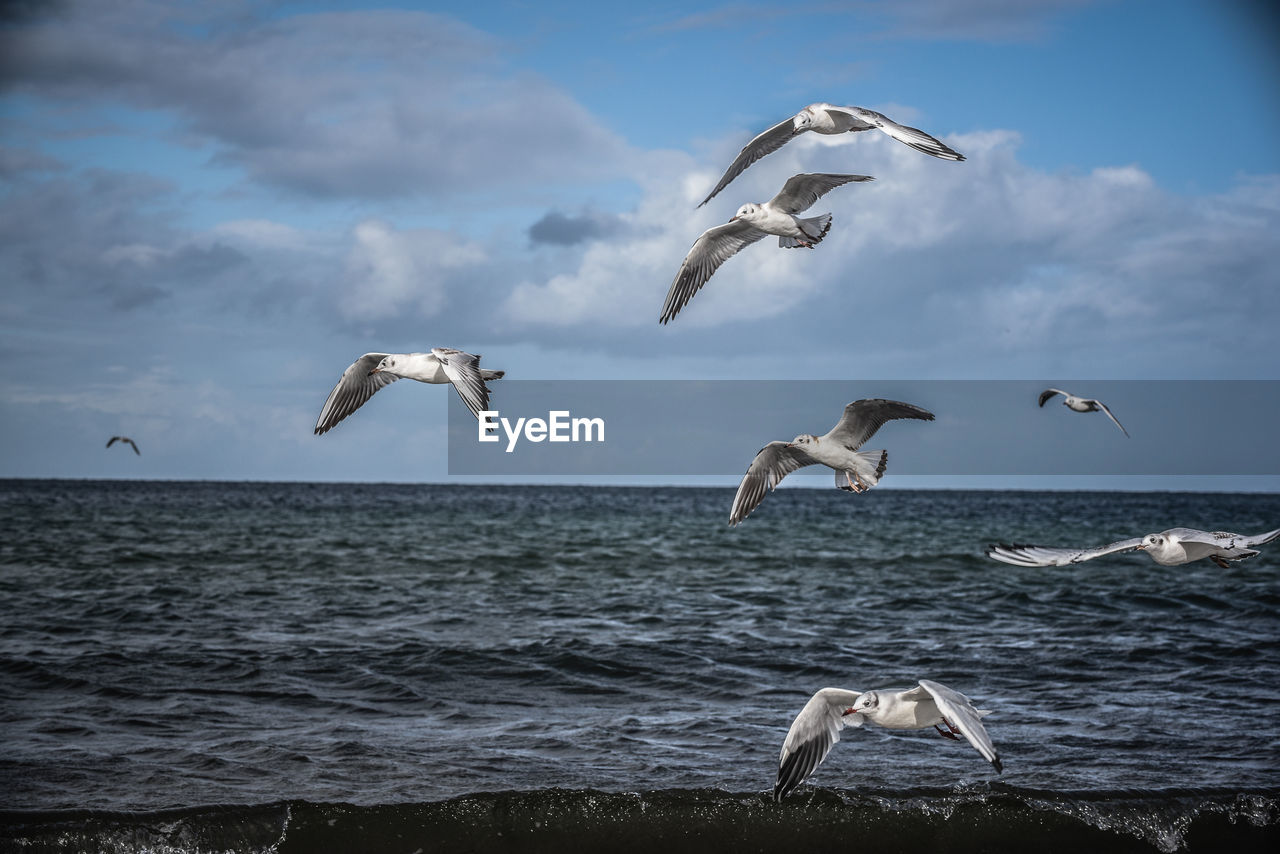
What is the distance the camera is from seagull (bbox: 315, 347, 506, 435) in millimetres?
6766

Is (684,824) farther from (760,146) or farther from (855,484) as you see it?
(760,146)

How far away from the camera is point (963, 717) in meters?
5.29

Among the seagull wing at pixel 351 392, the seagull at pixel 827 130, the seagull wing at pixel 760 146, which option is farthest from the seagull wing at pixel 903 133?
the seagull wing at pixel 351 392

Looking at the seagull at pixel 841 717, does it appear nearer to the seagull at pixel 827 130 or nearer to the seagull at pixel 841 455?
the seagull at pixel 841 455

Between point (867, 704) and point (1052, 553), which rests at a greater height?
point (1052, 553)

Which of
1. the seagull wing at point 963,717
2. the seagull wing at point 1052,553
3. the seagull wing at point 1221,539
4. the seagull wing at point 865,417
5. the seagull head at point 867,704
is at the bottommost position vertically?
the seagull head at point 867,704

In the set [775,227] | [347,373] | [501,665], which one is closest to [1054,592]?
[501,665]

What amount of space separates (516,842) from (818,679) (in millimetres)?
5324

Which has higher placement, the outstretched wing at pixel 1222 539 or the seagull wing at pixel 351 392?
the seagull wing at pixel 351 392

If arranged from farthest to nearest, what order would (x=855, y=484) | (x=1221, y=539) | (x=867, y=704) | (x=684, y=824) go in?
(x=684, y=824)
(x=855, y=484)
(x=867, y=704)
(x=1221, y=539)

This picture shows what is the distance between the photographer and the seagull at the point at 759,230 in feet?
26.6

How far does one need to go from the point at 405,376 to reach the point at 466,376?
1.12m

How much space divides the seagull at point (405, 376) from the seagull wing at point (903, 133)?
274 cm

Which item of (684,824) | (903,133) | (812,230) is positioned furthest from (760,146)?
(684,824)
